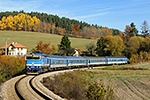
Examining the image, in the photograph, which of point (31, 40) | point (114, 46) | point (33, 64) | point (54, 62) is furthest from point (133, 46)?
point (31, 40)

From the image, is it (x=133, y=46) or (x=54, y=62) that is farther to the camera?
(x=133, y=46)

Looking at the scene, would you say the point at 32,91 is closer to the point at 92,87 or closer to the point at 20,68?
the point at 92,87

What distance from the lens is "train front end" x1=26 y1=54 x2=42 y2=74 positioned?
2343 cm

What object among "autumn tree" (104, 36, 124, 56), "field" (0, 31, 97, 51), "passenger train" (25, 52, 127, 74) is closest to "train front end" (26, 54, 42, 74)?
"passenger train" (25, 52, 127, 74)

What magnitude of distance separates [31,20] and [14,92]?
146567mm

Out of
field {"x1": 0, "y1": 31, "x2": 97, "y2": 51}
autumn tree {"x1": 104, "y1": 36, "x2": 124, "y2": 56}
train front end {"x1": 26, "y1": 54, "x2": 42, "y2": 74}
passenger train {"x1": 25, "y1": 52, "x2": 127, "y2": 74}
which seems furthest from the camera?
field {"x1": 0, "y1": 31, "x2": 97, "y2": 51}

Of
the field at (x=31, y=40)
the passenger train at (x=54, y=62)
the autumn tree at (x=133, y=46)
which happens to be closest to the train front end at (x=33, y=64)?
the passenger train at (x=54, y=62)

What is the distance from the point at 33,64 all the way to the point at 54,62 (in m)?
8.00

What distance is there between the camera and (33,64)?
23406 mm

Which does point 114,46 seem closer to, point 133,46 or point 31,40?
point 133,46

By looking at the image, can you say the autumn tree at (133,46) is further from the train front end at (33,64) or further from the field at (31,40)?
the train front end at (33,64)

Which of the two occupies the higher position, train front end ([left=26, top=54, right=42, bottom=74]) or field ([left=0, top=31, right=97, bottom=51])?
field ([left=0, top=31, right=97, bottom=51])

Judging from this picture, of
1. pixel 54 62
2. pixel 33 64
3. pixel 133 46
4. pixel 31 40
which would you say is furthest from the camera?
pixel 31 40

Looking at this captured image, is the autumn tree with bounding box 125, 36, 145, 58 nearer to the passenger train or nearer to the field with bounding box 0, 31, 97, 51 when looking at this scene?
the passenger train
